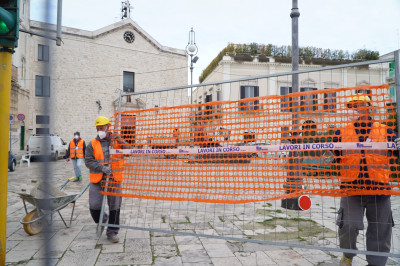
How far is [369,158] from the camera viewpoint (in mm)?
3160

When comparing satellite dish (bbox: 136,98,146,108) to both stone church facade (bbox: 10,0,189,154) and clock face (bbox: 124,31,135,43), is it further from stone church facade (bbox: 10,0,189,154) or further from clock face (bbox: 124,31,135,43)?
clock face (bbox: 124,31,135,43)

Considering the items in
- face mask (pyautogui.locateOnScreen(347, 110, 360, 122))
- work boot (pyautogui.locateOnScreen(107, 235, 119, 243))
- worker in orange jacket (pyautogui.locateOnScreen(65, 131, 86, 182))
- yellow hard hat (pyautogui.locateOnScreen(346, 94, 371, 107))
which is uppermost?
yellow hard hat (pyautogui.locateOnScreen(346, 94, 371, 107))

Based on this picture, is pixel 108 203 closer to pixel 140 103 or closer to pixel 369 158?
pixel 369 158

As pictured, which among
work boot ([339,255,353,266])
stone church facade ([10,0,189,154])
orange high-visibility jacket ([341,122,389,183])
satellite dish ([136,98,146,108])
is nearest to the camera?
orange high-visibility jacket ([341,122,389,183])

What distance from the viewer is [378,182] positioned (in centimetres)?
307

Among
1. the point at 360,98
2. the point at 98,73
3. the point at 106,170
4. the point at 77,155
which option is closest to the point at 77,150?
the point at 77,155

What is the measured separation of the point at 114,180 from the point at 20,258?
154 centimetres

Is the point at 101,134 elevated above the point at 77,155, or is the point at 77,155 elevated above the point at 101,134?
the point at 101,134

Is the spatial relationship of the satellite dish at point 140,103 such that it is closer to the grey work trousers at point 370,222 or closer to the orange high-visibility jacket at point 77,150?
the orange high-visibility jacket at point 77,150

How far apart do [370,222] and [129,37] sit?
2945 cm

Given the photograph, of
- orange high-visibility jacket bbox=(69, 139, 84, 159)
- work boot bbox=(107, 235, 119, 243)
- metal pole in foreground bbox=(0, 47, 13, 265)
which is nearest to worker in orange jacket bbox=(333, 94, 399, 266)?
work boot bbox=(107, 235, 119, 243)

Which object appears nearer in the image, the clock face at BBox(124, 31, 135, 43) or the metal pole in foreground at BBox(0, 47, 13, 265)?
the metal pole in foreground at BBox(0, 47, 13, 265)

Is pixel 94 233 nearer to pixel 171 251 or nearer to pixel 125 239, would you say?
pixel 125 239

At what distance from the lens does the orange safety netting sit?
10.4 ft
